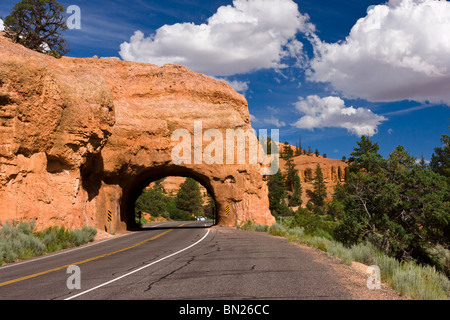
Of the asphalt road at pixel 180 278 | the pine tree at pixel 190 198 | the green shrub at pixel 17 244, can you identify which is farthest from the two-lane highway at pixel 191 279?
the pine tree at pixel 190 198

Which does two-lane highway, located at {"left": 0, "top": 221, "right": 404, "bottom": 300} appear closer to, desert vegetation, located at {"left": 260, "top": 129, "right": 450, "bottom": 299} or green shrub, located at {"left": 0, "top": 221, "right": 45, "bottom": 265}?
green shrub, located at {"left": 0, "top": 221, "right": 45, "bottom": 265}

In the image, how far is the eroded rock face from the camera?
65.7 ft

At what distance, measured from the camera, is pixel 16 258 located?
1379 centimetres

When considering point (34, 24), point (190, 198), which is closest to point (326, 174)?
point (190, 198)

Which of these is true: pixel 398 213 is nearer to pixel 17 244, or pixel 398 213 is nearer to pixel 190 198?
pixel 17 244

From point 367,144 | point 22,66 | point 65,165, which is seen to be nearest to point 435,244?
point 65,165

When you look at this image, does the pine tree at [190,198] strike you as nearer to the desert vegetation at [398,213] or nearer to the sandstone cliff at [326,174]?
the sandstone cliff at [326,174]

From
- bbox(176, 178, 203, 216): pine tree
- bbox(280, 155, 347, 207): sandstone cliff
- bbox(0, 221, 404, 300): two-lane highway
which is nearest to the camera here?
bbox(0, 221, 404, 300): two-lane highway

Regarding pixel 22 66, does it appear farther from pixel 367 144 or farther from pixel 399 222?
pixel 367 144

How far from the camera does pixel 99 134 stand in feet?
84.0

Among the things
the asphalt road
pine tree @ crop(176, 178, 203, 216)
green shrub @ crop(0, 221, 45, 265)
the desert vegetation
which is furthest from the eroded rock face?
pine tree @ crop(176, 178, 203, 216)

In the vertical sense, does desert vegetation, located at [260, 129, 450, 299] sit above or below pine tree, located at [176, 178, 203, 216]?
above

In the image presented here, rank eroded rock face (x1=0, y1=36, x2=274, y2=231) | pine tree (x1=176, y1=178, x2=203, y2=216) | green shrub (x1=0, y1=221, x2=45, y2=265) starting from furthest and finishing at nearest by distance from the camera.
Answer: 1. pine tree (x1=176, y1=178, x2=203, y2=216)
2. eroded rock face (x1=0, y1=36, x2=274, y2=231)
3. green shrub (x1=0, y1=221, x2=45, y2=265)

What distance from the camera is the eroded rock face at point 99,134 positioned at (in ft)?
65.7
